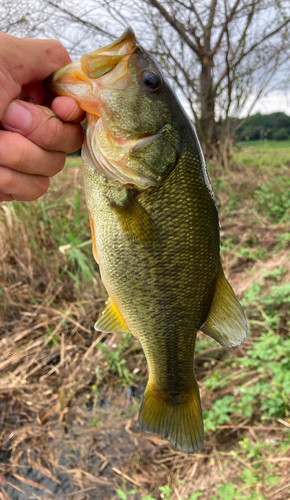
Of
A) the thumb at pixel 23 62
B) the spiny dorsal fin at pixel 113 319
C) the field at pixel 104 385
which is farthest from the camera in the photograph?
the field at pixel 104 385

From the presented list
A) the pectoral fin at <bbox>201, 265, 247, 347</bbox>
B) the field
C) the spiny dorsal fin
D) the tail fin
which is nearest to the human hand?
the spiny dorsal fin

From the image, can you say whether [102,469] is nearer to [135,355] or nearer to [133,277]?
[135,355]

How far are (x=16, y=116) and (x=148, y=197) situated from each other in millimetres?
582

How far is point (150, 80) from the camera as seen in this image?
1.23m

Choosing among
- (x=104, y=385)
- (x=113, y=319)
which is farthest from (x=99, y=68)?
(x=104, y=385)

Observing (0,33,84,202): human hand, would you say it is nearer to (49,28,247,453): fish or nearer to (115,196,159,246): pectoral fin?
(49,28,247,453): fish

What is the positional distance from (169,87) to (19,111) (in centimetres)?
58

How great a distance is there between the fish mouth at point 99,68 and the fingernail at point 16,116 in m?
0.15

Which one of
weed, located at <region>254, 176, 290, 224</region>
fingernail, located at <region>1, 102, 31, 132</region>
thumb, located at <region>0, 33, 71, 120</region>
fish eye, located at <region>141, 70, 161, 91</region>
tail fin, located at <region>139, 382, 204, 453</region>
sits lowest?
tail fin, located at <region>139, 382, 204, 453</region>

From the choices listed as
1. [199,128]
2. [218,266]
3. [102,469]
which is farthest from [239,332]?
[199,128]

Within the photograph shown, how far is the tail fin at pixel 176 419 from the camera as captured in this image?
4.57ft

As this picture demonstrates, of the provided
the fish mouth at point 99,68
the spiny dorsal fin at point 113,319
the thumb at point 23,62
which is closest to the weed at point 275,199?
the spiny dorsal fin at point 113,319

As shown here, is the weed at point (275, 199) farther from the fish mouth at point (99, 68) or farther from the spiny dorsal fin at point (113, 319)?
the fish mouth at point (99, 68)

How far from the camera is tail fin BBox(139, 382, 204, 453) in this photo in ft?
4.57
